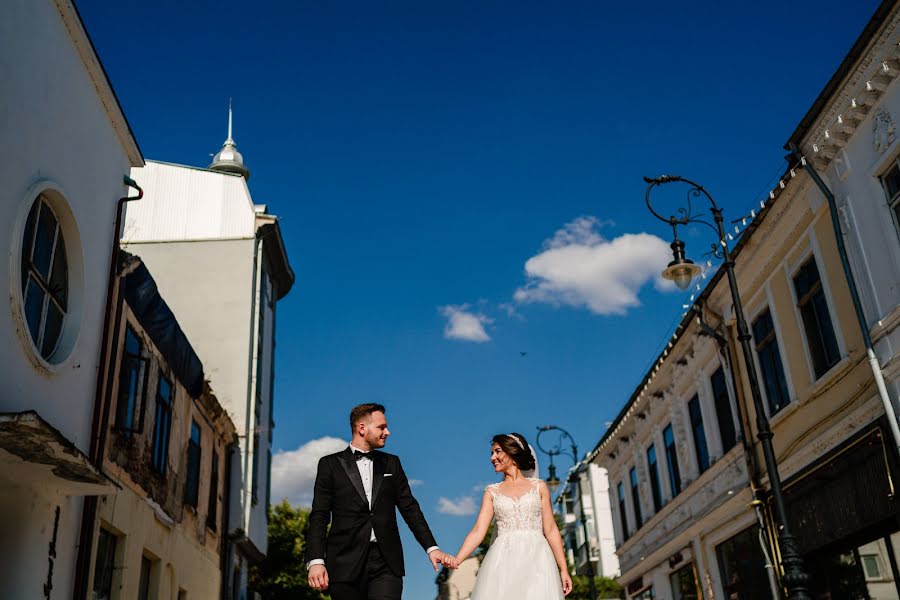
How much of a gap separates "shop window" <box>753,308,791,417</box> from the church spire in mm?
20294

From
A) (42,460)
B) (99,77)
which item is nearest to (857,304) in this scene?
(42,460)

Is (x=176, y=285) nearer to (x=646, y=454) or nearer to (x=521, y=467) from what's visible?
Answer: (x=646, y=454)

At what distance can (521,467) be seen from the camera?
291 inches

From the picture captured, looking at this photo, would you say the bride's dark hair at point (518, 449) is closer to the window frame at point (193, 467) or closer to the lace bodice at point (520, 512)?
the lace bodice at point (520, 512)

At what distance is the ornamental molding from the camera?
11023mm

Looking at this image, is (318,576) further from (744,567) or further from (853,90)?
(744,567)

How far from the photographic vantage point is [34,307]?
972 centimetres

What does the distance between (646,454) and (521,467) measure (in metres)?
18.1

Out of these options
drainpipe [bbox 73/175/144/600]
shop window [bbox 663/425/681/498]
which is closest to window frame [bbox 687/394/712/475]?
shop window [bbox 663/425/681/498]

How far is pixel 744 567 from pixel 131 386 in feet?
40.8

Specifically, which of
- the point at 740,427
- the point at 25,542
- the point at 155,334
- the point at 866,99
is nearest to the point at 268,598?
the point at 155,334

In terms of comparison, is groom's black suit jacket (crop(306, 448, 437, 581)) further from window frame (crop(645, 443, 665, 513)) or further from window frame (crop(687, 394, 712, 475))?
window frame (crop(645, 443, 665, 513))

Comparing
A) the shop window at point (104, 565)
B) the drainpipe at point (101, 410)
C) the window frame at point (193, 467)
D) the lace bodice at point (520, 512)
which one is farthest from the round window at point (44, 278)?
the window frame at point (193, 467)

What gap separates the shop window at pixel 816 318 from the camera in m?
13.4
